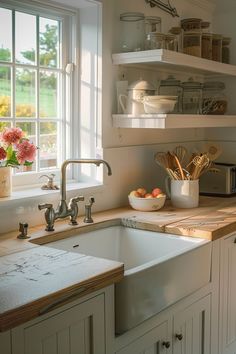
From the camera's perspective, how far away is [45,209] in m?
2.32

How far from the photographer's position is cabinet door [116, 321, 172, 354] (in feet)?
5.85

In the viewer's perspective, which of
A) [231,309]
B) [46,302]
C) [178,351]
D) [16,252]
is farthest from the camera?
[231,309]

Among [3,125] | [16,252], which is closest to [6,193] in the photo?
[3,125]

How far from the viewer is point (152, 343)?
1.89 m

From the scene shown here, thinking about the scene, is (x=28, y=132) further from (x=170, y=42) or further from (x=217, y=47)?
(x=217, y=47)

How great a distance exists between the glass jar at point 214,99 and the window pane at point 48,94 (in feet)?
3.16

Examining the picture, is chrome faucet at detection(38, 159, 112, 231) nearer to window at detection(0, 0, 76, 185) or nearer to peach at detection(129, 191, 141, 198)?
window at detection(0, 0, 76, 185)

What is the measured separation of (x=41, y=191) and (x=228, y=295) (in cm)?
107

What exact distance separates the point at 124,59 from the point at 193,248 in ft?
3.67

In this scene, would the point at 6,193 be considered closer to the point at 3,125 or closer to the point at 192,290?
the point at 3,125

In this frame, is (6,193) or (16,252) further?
(6,193)

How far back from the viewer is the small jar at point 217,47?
3.11 metres

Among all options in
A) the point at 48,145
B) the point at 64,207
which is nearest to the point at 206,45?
the point at 48,145

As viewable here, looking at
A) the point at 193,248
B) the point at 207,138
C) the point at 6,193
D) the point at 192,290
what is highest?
the point at 207,138
